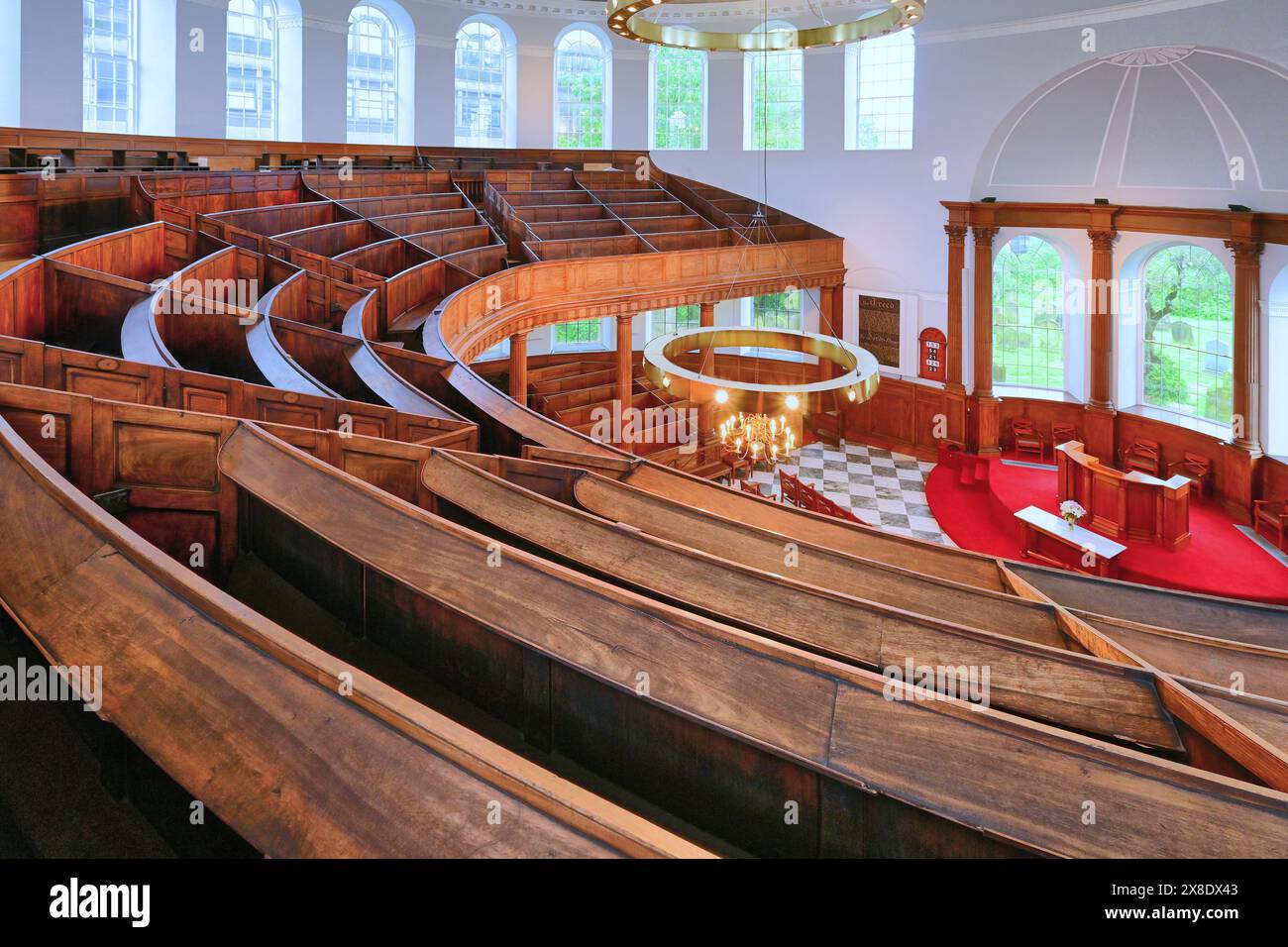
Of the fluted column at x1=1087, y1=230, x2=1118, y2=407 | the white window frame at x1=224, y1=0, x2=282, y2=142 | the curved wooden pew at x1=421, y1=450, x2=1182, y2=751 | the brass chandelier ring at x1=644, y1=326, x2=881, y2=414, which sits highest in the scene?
the white window frame at x1=224, y1=0, x2=282, y2=142

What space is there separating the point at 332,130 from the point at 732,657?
48.5 ft

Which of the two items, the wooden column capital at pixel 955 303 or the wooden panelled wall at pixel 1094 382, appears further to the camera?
the wooden column capital at pixel 955 303

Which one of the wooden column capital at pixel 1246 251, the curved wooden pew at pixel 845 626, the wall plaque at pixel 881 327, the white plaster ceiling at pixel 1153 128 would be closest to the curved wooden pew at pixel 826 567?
the curved wooden pew at pixel 845 626

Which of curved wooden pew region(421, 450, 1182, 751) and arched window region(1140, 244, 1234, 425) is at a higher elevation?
arched window region(1140, 244, 1234, 425)

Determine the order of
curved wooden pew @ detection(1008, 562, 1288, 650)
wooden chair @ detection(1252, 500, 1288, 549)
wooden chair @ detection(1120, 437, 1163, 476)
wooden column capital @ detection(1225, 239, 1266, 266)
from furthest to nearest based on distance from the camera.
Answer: wooden chair @ detection(1120, 437, 1163, 476)
wooden column capital @ detection(1225, 239, 1266, 266)
wooden chair @ detection(1252, 500, 1288, 549)
curved wooden pew @ detection(1008, 562, 1288, 650)

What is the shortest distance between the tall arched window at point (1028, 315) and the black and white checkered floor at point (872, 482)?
2059 mm

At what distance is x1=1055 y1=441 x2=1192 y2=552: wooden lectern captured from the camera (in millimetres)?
9164

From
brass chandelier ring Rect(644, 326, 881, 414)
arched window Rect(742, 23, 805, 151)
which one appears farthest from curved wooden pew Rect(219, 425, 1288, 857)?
arched window Rect(742, 23, 805, 151)

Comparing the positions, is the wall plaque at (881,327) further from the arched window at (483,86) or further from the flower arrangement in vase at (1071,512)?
the arched window at (483,86)

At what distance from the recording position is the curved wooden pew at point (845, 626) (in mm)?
1984

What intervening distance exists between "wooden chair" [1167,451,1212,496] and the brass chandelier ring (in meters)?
6.42

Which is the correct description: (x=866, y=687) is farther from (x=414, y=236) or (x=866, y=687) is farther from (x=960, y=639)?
(x=414, y=236)

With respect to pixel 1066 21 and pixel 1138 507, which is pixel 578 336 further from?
pixel 1138 507

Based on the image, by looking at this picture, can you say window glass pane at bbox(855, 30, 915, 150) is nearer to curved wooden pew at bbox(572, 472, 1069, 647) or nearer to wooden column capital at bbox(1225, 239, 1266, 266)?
wooden column capital at bbox(1225, 239, 1266, 266)
